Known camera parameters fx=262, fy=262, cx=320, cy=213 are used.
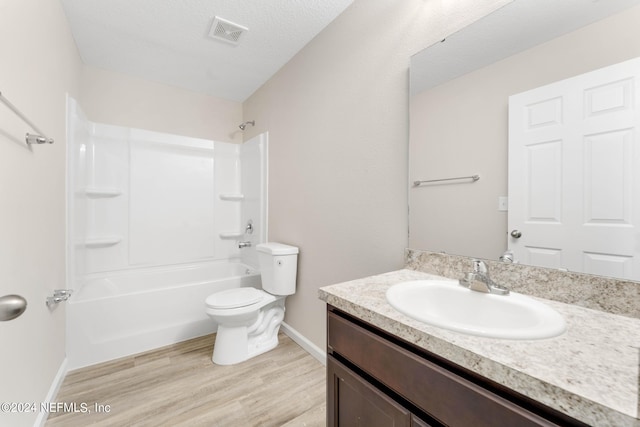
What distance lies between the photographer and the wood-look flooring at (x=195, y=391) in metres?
1.39

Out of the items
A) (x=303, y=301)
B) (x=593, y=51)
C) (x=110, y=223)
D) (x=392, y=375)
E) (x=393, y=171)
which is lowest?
(x=303, y=301)

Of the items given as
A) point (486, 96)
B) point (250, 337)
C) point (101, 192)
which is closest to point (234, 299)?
point (250, 337)

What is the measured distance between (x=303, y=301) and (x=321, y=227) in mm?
662

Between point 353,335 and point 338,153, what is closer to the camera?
point 353,335

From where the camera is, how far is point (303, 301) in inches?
84.1

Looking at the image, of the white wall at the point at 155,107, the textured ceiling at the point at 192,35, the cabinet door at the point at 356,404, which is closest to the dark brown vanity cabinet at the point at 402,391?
the cabinet door at the point at 356,404

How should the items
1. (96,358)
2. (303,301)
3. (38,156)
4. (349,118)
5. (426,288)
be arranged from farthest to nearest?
(303,301), (96,358), (349,118), (38,156), (426,288)

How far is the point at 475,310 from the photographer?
925 mm

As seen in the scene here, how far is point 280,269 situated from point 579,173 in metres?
1.81

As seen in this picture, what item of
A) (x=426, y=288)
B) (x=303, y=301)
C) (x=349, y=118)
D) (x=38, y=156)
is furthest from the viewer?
(x=303, y=301)

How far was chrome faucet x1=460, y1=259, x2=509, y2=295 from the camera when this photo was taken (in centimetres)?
93

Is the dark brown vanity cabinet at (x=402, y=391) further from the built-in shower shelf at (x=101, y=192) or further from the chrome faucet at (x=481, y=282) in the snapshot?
the built-in shower shelf at (x=101, y=192)

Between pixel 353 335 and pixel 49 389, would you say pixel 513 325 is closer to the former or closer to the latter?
pixel 353 335

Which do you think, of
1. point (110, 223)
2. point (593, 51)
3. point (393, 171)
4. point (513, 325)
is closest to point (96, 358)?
point (110, 223)
